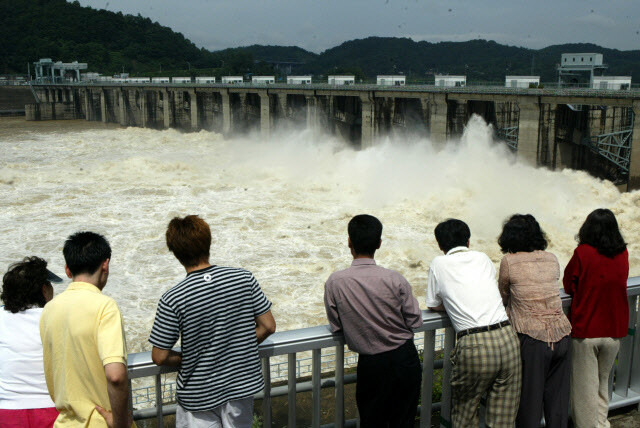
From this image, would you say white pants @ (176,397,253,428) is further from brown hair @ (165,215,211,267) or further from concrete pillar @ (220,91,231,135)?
concrete pillar @ (220,91,231,135)

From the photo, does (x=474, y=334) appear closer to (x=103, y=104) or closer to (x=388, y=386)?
(x=388, y=386)

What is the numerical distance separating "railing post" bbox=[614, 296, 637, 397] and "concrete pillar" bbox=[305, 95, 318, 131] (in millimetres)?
38034

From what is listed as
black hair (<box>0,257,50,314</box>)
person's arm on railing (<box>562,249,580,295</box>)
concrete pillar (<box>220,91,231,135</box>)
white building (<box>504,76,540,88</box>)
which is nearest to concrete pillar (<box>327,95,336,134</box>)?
concrete pillar (<box>220,91,231,135</box>)

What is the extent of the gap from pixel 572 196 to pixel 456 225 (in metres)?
21.7

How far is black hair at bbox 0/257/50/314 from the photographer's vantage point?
317 centimetres

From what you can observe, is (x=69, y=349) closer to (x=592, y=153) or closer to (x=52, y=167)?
(x=592, y=153)

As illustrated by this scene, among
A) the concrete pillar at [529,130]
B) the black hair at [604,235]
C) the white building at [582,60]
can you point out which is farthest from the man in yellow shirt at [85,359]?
the white building at [582,60]

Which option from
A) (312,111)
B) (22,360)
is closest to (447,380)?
(22,360)

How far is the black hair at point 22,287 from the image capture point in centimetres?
317

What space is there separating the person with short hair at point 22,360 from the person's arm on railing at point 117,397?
0.39m

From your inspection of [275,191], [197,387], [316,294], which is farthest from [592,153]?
[197,387]

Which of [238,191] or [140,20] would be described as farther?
[140,20]

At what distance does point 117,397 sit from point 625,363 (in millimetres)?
3570

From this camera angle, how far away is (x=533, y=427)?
3910 mm
